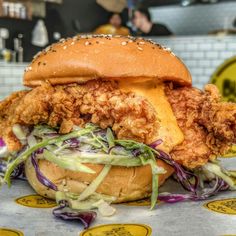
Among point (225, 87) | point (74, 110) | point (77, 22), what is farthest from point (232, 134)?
point (77, 22)

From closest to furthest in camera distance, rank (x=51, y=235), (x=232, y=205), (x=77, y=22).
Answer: (x=51, y=235) < (x=232, y=205) < (x=77, y=22)

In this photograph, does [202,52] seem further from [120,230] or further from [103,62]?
[120,230]

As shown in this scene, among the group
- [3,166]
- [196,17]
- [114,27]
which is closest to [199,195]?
[3,166]

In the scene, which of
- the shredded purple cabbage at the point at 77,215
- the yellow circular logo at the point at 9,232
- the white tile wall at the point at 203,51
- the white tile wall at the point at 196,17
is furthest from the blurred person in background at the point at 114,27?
the yellow circular logo at the point at 9,232

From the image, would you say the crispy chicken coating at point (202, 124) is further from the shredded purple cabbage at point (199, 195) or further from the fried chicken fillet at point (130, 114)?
the shredded purple cabbage at point (199, 195)

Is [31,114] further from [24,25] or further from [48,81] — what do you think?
[24,25]

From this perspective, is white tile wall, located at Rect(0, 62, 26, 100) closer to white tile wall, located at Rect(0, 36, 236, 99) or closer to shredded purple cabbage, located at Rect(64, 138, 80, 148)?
white tile wall, located at Rect(0, 36, 236, 99)

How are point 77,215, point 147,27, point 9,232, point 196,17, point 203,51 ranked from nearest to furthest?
point 9,232
point 77,215
point 203,51
point 147,27
point 196,17
